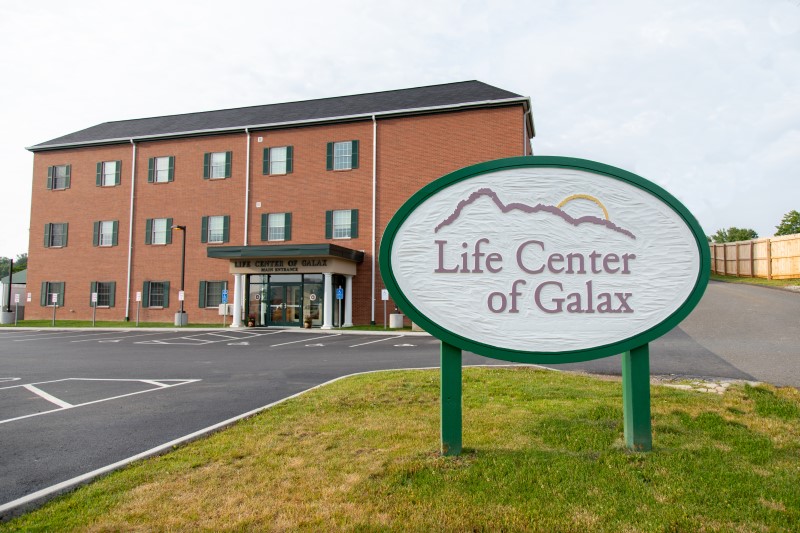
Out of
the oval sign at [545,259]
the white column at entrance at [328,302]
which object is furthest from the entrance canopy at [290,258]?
the oval sign at [545,259]

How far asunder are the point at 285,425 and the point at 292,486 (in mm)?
1952

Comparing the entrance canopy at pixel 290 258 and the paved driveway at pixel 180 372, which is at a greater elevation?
the entrance canopy at pixel 290 258

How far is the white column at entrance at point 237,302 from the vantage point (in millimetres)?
26641

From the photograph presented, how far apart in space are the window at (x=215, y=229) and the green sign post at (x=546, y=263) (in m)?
26.9

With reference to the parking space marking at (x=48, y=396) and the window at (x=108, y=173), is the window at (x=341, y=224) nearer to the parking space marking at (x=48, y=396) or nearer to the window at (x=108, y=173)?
the window at (x=108, y=173)

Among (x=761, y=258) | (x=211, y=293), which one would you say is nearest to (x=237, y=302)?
(x=211, y=293)

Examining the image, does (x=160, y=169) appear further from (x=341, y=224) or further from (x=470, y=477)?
(x=470, y=477)

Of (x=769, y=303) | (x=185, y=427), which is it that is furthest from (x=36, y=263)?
(x=769, y=303)

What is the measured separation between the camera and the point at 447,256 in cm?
506

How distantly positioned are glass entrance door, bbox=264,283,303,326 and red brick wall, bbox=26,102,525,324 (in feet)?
9.61

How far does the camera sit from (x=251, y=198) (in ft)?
97.6

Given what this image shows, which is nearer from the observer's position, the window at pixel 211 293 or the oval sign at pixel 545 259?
the oval sign at pixel 545 259

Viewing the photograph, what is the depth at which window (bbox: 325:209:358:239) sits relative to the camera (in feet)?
91.8

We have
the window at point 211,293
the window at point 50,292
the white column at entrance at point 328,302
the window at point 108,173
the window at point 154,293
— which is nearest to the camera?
the white column at entrance at point 328,302
